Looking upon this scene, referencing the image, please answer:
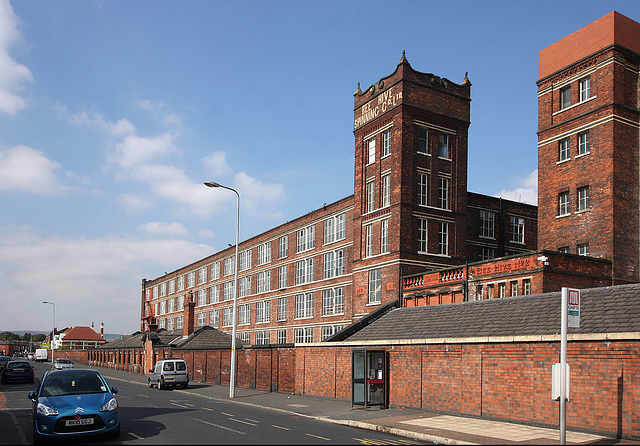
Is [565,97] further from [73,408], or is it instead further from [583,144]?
[73,408]

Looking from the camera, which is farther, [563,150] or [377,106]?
[377,106]

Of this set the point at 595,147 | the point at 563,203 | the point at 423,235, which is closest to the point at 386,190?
the point at 423,235

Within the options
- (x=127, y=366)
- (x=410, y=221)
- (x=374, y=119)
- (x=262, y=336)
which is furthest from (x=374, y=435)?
(x=127, y=366)

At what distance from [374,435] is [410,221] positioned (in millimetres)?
20565

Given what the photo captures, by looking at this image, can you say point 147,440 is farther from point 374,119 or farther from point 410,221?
point 374,119

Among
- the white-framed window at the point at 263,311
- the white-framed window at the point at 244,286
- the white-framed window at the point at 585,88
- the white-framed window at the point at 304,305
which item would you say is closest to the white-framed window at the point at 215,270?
the white-framed window at the point at 244,286

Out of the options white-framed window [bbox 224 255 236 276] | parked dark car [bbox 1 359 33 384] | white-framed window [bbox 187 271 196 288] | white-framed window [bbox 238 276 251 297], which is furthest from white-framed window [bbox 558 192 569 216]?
white-framed window [bbox 187 271 196 288]

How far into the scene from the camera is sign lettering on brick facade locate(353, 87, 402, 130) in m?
36.9

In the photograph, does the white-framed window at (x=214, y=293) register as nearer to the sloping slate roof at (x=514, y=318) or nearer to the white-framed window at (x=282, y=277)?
the white-framed window at (x=282, y=277)

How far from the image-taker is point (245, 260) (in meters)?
65.7

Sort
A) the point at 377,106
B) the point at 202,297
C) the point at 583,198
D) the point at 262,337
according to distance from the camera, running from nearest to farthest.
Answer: the point at 583,198
the point at 377,106
the point at 262,337
the point at 202,297

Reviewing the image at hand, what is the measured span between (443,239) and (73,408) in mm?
27528

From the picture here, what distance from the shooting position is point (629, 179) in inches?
1251

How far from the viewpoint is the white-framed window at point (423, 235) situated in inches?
1423
